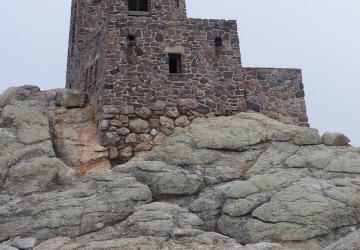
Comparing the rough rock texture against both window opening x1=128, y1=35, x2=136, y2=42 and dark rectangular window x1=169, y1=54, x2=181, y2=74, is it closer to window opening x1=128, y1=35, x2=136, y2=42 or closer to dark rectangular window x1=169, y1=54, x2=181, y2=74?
dark rectangular window x1=169, y1=54, x2=181, y2=74

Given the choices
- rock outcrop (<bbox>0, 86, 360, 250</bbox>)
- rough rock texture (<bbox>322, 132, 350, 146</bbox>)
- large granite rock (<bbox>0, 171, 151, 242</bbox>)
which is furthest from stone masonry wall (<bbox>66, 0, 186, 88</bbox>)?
large granite rock (<bbox>0, 171, 151, 242</bbox>)

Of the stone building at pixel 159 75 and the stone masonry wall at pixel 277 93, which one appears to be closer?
the stone building at pixel 159 75

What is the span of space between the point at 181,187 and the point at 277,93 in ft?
30.4

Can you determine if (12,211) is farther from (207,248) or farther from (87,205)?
(207,248)

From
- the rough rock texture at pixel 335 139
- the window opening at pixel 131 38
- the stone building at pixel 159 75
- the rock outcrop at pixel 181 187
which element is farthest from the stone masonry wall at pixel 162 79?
the rough rock texture at pixel 335 139

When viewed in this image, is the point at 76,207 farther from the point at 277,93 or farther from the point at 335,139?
the point at 277,93

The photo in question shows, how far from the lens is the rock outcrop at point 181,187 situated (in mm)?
12117

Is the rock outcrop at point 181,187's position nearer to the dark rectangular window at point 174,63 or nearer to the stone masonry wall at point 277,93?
the dark rectangular window at point 174,63

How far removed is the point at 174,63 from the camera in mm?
19469

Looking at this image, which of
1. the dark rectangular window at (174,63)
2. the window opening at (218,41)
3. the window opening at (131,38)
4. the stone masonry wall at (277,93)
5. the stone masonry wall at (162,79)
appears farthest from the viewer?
the stone masonry wall at (277,93)

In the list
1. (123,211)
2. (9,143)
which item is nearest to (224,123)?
(123,211)

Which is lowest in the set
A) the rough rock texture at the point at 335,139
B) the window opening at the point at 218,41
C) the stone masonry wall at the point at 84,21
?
the rough rock texture at the point at 335,139

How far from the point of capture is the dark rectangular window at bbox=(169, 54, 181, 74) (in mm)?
19266

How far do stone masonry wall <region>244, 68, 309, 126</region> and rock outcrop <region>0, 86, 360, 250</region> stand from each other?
3.34 meters
